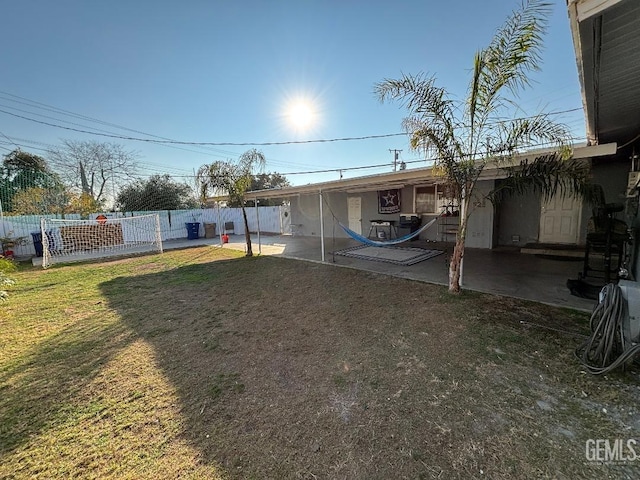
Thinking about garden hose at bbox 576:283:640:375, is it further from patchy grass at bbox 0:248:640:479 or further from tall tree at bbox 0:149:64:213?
tall tree at bbox 0:149:64:213

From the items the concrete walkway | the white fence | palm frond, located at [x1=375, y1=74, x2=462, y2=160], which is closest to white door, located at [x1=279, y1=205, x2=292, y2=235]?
the white fence

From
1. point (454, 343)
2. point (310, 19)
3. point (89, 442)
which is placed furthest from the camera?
point (310, 19)

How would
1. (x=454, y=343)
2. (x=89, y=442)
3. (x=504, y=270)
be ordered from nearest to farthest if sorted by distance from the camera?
(x=89, y=442), (x=454, y=343), (x=504, y=270)

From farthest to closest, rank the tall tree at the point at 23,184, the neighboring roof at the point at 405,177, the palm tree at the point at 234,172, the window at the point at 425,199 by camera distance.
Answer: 1. the tall tree at the point at 23,184
2. the window at the point at 425,199
3. the palm tree at the point at 234,172
4. the neighboring roof at the point at 405,177

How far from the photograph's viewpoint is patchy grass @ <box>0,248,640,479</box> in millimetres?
1511

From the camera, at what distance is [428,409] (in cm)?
187

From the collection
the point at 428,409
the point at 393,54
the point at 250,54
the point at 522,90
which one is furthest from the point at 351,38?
the point at 428,409

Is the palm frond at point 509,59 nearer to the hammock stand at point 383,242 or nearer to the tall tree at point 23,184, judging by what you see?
the hammock stand at point 383,242

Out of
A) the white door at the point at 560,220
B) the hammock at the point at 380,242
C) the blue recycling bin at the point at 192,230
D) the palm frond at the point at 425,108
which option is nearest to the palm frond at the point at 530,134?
the palm frond at the point at 425,108

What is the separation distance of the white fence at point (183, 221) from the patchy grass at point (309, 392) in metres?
6.47

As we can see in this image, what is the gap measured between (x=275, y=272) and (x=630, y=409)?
17.1 feet

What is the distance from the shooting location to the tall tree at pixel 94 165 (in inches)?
659

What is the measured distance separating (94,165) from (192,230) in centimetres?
1093

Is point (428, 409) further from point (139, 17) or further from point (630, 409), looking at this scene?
point (139, 17)
